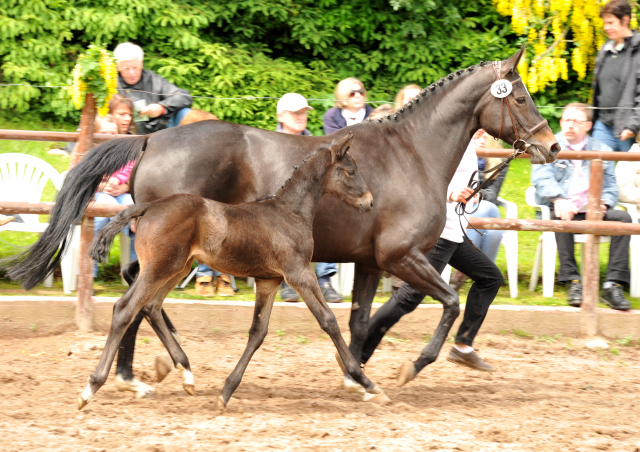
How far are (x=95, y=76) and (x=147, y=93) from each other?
1.13 m

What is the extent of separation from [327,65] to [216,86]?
5.69 ft

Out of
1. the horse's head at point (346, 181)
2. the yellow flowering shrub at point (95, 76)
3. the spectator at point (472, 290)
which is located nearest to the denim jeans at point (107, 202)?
the yellow flowering shrub at point (95, 76)

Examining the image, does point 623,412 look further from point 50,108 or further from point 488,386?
point 50,108

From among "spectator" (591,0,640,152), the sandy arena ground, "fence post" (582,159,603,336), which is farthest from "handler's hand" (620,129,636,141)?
the sandy arena ground

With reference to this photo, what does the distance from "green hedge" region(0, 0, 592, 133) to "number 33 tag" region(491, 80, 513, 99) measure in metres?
4.90

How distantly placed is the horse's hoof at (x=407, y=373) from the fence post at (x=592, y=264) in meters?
2.10

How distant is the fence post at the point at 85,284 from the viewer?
567 centimetres

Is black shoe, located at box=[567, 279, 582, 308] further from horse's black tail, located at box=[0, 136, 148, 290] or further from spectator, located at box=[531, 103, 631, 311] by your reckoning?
horse's black tail, located at box=[0, 136, 148, 290]

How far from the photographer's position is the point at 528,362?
5.55m

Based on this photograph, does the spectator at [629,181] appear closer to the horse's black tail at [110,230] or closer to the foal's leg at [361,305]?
the foal's leg at [361,305]

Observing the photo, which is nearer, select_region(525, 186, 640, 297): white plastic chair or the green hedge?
select_region(525, 186, 640, 297): white plastic chair

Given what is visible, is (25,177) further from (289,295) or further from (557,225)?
(557,225)

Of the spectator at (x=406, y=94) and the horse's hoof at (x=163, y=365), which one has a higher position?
the spectator at (x=406, y=94)

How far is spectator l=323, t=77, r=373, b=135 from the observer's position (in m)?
6.38
